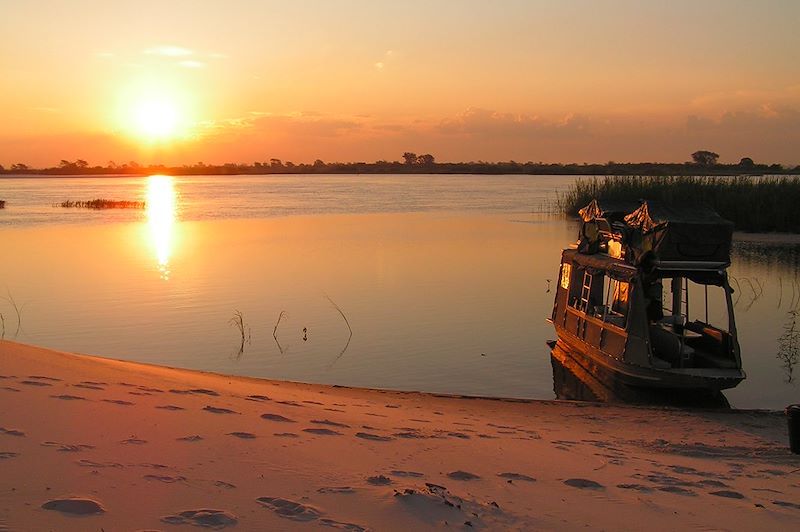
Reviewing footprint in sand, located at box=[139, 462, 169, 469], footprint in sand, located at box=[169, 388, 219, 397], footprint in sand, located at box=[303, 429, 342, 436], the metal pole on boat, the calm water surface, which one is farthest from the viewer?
the metal pole on boat

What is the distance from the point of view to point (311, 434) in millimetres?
7129

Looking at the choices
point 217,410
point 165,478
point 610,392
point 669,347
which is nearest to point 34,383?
point 217,410

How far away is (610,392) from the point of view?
45.1 feet

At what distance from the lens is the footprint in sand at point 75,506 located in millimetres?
4547

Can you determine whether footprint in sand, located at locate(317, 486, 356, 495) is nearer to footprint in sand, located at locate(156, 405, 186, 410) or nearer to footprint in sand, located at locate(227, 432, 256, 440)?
footprint in sand, located at locate(227, 432, 256, 440)

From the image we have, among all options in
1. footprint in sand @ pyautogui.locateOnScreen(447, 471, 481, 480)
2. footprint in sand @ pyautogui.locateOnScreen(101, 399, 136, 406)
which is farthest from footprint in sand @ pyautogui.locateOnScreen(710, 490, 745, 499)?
footprint in sand @ pyautogui.locateOnScreen(101, 399, 136, 406)

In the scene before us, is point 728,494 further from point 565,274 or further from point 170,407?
point 565,274

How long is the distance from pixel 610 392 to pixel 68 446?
33.6 ft

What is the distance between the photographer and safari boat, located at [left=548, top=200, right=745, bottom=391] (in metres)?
12.8

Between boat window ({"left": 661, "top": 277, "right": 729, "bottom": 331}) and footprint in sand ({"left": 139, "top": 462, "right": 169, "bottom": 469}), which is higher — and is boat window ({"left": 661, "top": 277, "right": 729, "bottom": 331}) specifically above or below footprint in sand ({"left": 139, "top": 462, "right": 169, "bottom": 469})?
below

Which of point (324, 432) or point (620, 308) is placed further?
point (620, 308)

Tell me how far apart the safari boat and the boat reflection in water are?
0.52 ft

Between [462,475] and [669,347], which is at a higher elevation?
[462,475]

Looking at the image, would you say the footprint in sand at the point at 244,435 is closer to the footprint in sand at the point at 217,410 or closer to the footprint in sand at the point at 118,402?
the footprint in sand at the point at 217,410
